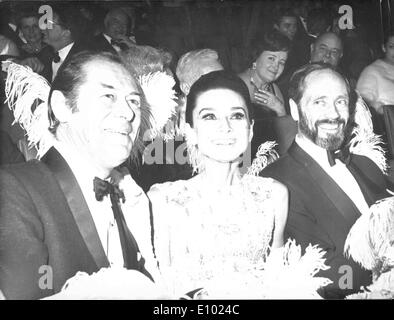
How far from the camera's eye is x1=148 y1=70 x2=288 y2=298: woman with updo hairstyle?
10.6 ft

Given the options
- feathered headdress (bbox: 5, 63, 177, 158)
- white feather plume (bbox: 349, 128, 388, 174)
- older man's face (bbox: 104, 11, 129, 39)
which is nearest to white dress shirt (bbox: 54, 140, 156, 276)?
feathered headdress (bbox: 5, 63, 177, 158)

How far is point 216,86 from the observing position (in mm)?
3311

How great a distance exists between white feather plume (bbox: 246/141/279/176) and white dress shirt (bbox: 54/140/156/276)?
0.60 m

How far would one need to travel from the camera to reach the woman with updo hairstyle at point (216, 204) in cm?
323

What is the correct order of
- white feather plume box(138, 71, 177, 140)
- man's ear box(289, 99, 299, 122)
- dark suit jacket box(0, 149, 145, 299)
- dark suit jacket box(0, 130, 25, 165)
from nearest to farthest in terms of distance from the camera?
1. dark suit jacket box(0, 149, 145, 299)
2. dark suit jacket box(0, 130, 25, 165)
3. white feather plume box(138, 71, 177, 140)
4. man's ear box(289, 99, 299, 122)

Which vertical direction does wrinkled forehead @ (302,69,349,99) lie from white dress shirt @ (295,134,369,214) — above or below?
above

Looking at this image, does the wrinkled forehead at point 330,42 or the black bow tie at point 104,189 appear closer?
the black bow tie at point 104,189

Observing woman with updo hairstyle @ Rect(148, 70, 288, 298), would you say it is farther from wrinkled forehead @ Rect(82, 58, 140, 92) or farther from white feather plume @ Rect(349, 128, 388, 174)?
white feather plume @ Rect(349, 128, 388, 174)

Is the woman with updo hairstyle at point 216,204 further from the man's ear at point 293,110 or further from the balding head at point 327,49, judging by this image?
the balding head at point 327,49

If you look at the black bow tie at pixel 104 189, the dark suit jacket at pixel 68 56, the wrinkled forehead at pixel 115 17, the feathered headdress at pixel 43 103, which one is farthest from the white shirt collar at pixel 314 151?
the dark suit jacket at pixel 68 56

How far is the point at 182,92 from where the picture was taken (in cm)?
331

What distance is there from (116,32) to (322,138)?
1.27m
